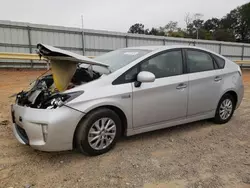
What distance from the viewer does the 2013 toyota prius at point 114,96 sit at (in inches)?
116

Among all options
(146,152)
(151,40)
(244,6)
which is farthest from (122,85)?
(244,6)

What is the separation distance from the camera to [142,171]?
9.48ft

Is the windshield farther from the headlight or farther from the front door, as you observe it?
the headlight

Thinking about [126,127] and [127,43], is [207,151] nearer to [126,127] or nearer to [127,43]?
[126,127]

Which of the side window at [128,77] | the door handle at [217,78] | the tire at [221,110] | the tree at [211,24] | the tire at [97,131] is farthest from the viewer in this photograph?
the tree at [211,24]

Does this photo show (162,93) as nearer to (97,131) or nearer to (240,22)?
(97,131)

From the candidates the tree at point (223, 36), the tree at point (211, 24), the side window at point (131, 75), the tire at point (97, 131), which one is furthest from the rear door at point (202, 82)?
the tree at point (211, 24)

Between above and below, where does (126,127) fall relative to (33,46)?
below

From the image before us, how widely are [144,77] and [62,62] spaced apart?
4.05 ft

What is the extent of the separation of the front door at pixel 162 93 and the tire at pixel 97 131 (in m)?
0.38

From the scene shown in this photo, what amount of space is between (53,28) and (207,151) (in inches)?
494

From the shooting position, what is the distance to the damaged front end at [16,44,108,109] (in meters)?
3.02

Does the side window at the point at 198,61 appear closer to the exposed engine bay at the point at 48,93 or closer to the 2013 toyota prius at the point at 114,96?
the 2013 toyota prius at the point at 114,96

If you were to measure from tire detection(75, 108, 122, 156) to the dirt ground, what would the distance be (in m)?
0.13
